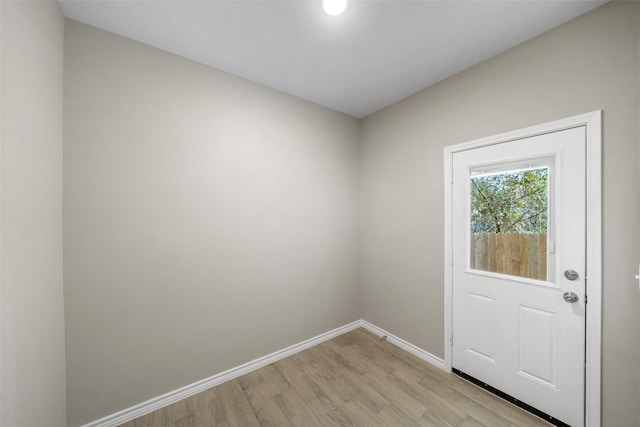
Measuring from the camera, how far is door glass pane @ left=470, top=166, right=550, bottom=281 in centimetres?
165

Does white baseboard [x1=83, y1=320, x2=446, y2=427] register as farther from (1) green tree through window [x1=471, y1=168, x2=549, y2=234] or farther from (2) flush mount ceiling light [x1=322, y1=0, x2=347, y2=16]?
(2) flush mount ceiling light [x1=322, y1=0, x2=347, y2=16]

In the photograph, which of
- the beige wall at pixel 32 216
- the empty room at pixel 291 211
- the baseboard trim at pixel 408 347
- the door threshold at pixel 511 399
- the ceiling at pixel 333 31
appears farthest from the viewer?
the baseboard trim at pixel 408 347

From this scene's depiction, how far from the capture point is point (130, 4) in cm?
140

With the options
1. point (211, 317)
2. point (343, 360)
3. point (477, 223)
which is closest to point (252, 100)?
point (211, 317)

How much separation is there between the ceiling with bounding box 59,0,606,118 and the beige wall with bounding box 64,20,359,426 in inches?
7.4

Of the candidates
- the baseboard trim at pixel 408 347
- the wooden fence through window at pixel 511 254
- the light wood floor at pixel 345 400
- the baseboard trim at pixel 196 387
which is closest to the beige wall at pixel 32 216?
the baseboard trim at pixel 196 387

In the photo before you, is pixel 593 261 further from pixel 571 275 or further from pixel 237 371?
pixel 237 371

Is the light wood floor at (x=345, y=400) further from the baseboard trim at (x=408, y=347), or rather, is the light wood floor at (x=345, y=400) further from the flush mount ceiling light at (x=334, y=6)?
the flush mount ceiling light at (x=334, y=6)

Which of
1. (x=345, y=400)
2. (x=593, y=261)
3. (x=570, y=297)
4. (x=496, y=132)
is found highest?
(x=496, y=132)

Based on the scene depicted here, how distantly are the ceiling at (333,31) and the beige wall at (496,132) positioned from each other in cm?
19

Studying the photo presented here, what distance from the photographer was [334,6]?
1.38 m

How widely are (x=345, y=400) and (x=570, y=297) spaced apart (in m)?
1.72

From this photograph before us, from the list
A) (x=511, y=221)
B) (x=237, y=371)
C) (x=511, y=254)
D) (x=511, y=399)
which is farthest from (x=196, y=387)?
(x=511, y=221)

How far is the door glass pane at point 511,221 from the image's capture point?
65.1 inches
